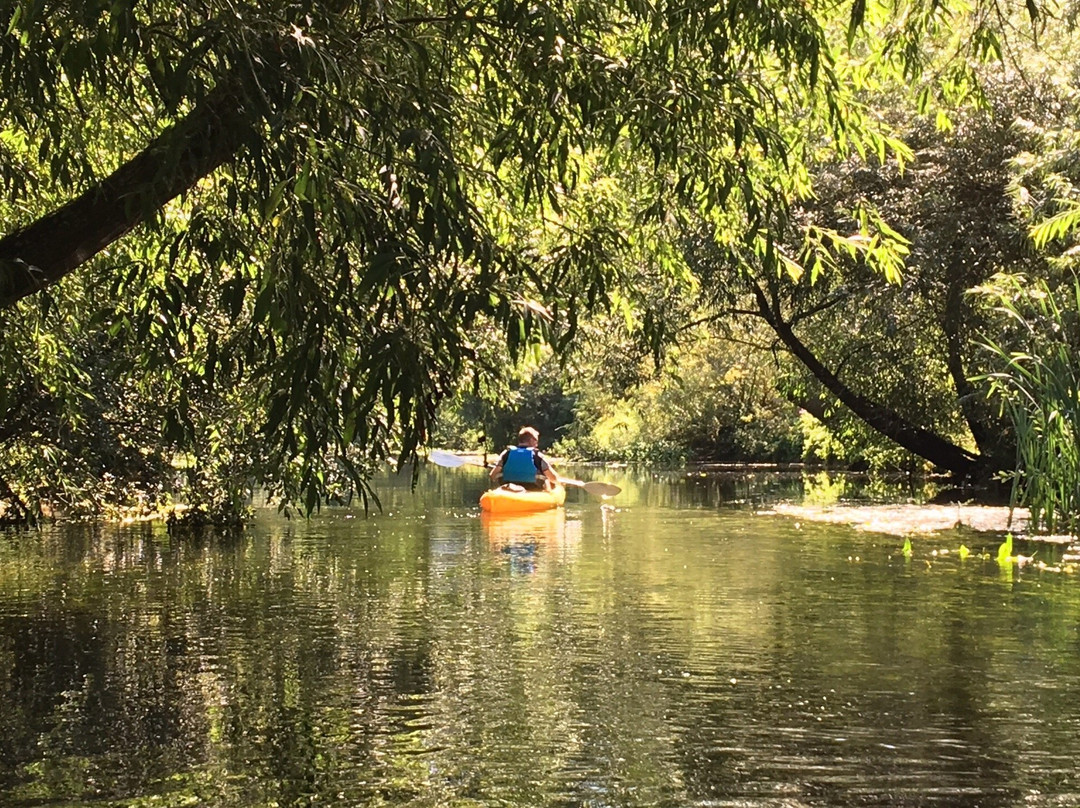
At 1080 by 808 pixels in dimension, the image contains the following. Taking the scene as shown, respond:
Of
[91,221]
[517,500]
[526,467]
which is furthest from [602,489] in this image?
[91,221]

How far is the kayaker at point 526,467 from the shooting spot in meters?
19.6

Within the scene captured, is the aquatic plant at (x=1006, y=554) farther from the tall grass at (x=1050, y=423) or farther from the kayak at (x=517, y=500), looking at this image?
the kayak at (x=517, y=500)

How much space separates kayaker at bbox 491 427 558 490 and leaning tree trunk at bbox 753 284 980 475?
4.81 metres

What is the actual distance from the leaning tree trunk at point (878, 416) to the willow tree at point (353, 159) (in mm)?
16506

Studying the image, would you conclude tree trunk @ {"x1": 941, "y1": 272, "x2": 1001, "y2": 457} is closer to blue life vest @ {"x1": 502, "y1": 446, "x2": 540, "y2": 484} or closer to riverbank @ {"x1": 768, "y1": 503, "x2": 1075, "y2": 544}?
riverbank @ {"x1": 768, "y1": 503, "x2": 1075, "y2": 544}

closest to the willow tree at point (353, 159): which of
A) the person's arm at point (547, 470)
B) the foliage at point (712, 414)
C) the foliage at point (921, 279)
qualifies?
the foliage at point (921, 279)

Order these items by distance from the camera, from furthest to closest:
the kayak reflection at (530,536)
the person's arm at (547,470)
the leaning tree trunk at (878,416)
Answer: the leaning tree trunk at (878,416) → the person's arm at (547,470) → the kayak reflection at (530,536)

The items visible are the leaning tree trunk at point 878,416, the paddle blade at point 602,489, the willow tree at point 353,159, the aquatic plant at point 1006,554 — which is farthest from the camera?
the leaning tree trunk at point 878,416

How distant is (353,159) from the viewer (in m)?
4.70

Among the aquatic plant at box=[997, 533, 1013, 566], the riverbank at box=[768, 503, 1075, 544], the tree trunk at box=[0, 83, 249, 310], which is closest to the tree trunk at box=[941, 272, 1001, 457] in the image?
the riverbank at box=[768, 503, 1075, 544]

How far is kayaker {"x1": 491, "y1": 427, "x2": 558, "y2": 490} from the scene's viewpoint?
64.3 ft

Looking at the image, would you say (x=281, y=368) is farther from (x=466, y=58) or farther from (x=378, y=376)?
(x=466, y=58)

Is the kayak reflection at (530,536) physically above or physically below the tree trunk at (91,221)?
below

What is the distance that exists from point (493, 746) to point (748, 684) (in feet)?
5.68
